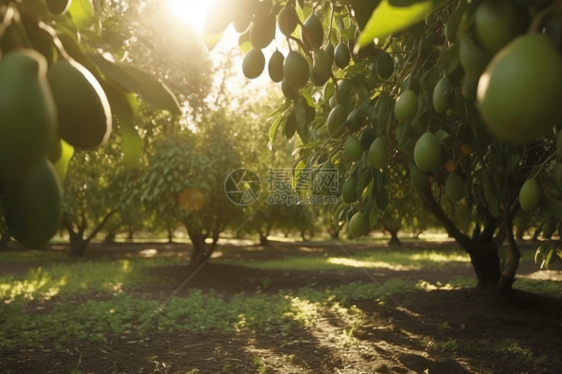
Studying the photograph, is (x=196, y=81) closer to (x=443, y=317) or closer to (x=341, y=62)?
(x=443, y=317)

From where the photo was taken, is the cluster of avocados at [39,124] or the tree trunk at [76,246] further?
the tree trunk at [76,246]

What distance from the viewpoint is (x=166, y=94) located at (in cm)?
61

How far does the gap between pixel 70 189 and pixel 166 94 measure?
17.6 meters

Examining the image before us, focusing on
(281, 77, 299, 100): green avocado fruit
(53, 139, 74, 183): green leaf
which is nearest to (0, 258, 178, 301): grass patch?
(281, 77, 299, 100): green avocado fruit

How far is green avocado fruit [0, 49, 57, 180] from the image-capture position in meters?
0.45

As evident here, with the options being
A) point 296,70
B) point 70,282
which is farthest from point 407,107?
point 70,282

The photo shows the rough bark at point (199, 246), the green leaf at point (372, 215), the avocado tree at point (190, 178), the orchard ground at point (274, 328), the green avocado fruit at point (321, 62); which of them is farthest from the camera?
the rough bark at point (199, 246)

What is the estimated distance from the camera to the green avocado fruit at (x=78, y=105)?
0.54 m

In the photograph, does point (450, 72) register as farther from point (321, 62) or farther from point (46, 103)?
point (46, 103)

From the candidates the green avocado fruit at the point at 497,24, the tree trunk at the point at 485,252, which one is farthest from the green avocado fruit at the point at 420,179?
the tree trunk at the point at 485,252

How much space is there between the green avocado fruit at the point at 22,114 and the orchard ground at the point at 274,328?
458 centimetres

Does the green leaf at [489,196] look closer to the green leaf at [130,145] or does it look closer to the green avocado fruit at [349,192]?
the green avocado fruit at [349,192]

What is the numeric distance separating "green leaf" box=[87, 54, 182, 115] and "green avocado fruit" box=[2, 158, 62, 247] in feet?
0.45

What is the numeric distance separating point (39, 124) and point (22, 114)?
0.06ft
